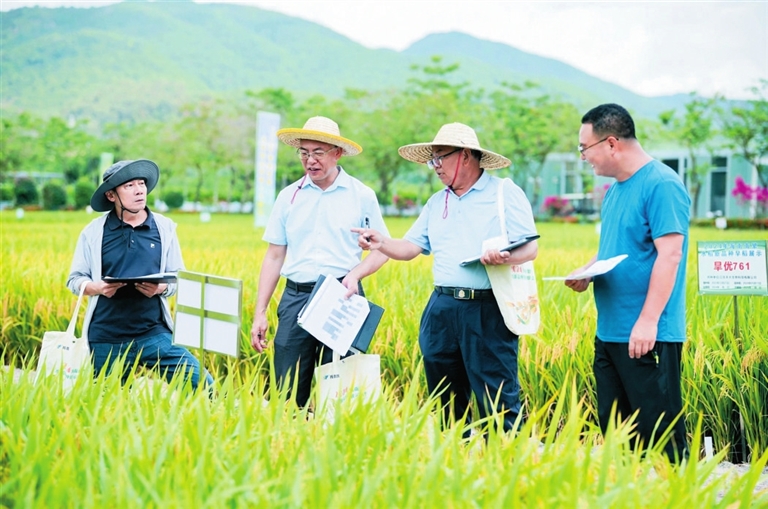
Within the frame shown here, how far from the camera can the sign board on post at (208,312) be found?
9.98ft

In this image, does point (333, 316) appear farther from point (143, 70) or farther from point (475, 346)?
point (143, 70)

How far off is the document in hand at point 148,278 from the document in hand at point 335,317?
1.76ft

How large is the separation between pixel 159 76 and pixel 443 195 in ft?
527

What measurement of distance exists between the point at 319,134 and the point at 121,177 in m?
0.82

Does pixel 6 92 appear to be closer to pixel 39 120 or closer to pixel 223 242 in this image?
pixel 39 120

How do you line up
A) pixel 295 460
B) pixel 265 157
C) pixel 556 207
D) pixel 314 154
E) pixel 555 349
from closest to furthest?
pixel 295 460, pixel 314 154, pixel 555 349, pixel 265 157, pixel 556 207

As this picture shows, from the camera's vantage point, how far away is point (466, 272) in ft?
10.8

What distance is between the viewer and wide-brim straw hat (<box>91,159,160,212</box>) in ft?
11.4

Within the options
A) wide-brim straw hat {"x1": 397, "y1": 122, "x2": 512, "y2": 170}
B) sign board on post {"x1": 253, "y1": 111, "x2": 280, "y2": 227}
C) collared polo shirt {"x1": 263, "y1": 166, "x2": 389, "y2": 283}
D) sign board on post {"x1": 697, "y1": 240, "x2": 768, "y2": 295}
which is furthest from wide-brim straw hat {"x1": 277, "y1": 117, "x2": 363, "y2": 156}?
sign board on post {"x1": 253, "y1": 111, "x2": 280, "y2": 227}

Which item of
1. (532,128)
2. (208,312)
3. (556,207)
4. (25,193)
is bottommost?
(208,312)

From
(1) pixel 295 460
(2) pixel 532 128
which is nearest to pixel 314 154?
(1) pixel 295 460

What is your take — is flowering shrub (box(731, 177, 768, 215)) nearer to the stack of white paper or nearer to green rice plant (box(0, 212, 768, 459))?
green rice plant (box(0, 212, 768, 459))

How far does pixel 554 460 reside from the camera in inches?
80.3

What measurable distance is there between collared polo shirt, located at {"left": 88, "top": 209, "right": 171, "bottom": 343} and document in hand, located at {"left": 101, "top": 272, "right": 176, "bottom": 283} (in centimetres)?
10
